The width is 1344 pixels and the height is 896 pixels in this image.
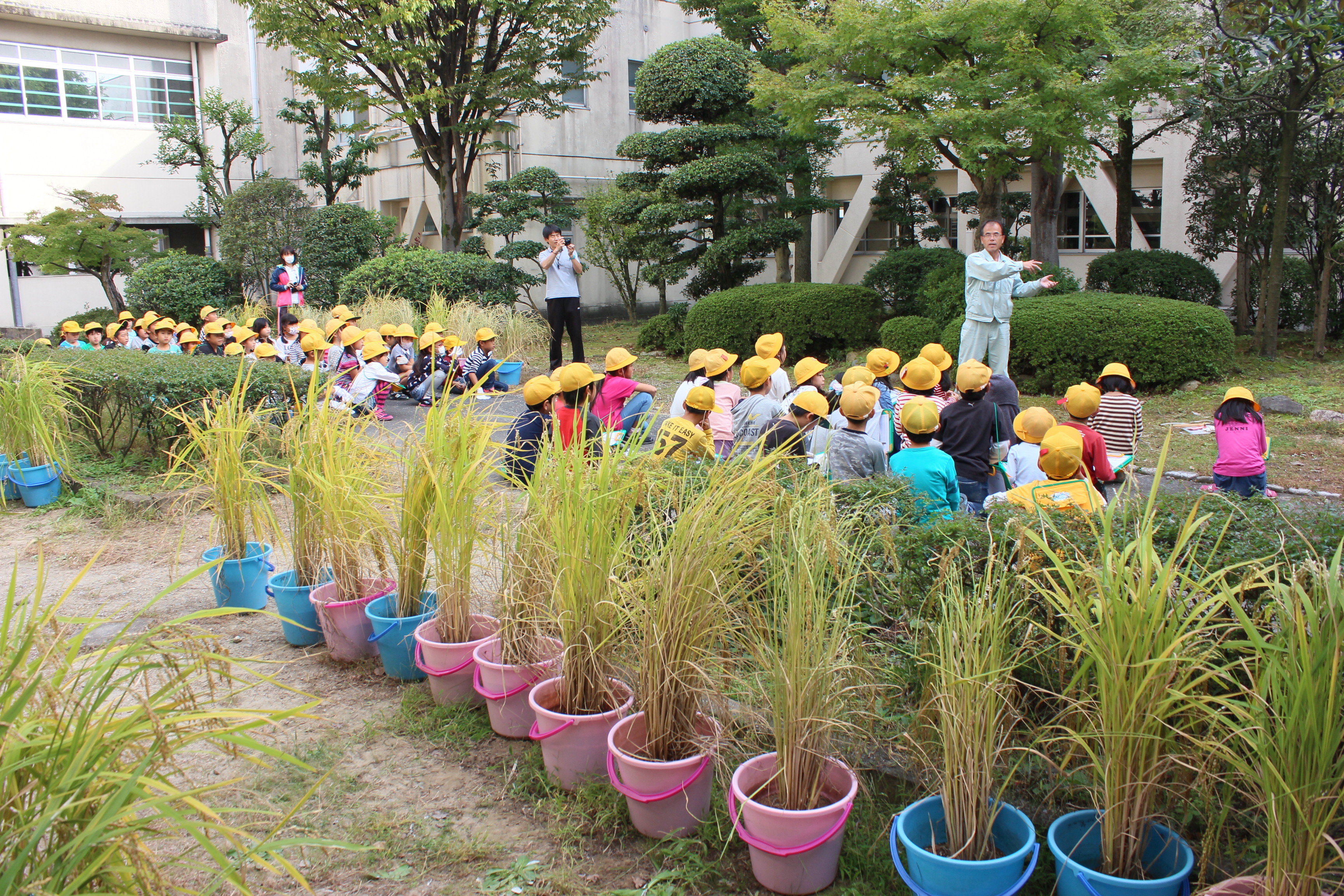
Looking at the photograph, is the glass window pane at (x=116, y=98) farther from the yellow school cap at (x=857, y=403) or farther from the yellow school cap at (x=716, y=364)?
the yellow school cap at (x=857, y=403)

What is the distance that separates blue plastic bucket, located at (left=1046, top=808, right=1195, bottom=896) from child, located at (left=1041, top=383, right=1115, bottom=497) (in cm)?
204

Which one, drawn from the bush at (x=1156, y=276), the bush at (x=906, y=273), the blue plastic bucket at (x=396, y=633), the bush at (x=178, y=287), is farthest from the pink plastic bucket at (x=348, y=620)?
the bush at (x=178, y=287)

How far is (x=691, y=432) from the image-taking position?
15.0 feet

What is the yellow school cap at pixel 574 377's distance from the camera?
5406 mm

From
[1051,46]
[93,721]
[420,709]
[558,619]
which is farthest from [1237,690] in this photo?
[1051,46]

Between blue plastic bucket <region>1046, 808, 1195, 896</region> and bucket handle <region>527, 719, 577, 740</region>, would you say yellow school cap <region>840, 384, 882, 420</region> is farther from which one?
blue plastic bucket <region>1046, 808, 1195, 896</region>

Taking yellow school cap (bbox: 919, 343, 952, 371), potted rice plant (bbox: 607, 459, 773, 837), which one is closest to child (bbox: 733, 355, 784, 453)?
yellow school cap (bbox: 919, 343, 952, 371)

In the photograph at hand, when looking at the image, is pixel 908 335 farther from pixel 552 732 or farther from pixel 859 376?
pixel 552 732

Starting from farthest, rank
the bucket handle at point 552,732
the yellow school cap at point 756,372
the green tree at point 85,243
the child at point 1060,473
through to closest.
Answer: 1. the green tree at point 85,243
2. the yellow school cap at point 756,372
3. the child at point 1060,473
4. the bucket handle at point 552,732

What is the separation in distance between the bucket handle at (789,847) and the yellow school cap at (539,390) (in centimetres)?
342

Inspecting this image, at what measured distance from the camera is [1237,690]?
2.72 metres

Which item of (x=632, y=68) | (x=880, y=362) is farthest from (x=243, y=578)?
(x=632, y=68)

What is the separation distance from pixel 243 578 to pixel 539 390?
188 cm

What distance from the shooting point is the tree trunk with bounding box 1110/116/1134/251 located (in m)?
14.1
